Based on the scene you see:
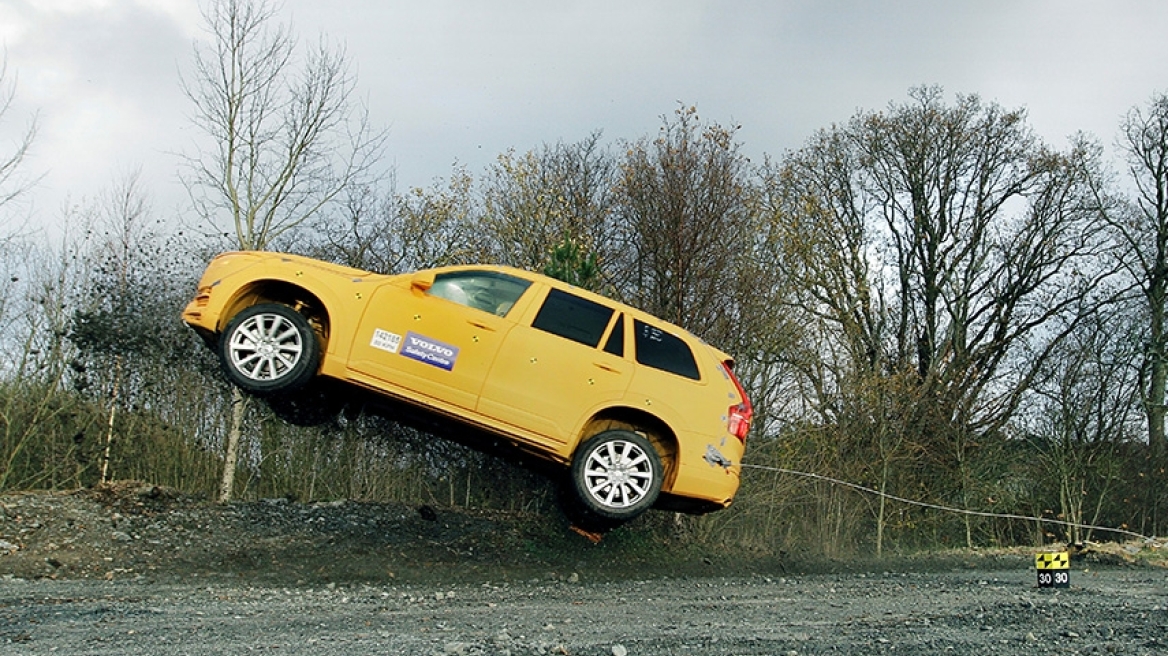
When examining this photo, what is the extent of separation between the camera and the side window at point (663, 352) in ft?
27.9

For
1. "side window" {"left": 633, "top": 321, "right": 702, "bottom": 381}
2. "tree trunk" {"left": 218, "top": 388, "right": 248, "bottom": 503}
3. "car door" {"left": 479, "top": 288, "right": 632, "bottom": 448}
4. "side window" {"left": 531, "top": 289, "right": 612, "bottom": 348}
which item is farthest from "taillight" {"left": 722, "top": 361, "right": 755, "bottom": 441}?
"tree trunk" {"left": 218, "top": 388, "right": 248, "bottom": 503}

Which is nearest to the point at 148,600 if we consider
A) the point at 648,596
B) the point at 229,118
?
the point at 648,596

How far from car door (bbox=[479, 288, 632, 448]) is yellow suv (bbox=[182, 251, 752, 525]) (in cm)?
1

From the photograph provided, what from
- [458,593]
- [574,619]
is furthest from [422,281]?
[574,619]

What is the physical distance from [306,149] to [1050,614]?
1048 centimetres

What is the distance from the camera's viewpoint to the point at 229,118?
13.2m

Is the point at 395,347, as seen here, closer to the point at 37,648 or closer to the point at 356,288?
the point at 356,288

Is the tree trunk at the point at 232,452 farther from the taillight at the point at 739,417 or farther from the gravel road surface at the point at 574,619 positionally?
the taillight at the point at 739,417

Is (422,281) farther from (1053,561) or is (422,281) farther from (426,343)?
(1053,561)

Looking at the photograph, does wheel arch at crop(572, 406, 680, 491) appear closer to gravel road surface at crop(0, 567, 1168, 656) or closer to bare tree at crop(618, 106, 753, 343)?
gravel road surface at crop(0, 567, 1168, 656)

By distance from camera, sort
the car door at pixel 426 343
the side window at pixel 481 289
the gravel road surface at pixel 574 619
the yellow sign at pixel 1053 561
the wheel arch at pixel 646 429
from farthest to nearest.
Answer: the yellow sign at pixel 1053 561
the wheel arch at pixel 646 429
the side window at pixel 481 289
the car door at pixel 426 343
the gravel road surface at pixel 574 619

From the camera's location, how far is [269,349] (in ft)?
26.7

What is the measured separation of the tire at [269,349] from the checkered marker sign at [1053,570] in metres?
7.08

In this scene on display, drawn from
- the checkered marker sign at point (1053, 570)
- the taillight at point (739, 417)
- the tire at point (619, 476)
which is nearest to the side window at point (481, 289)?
the tire at point (619, 476)
